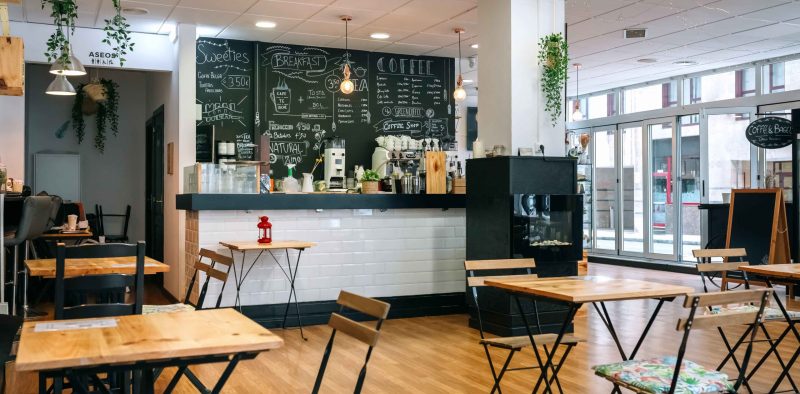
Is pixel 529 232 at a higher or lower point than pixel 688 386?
higher

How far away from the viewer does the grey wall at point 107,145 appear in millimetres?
11070

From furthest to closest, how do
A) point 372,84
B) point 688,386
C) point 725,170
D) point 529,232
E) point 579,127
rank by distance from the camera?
1. point 579,127
2. point 725,170
3. point 372,84
4. point 529,232
5. point 688,386

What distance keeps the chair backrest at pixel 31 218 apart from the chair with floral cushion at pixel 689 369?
16.5 feet

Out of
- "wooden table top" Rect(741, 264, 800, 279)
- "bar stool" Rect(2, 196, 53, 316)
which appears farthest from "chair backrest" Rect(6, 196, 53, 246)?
"wooden table top" Rect(741, 264, 800, 279)

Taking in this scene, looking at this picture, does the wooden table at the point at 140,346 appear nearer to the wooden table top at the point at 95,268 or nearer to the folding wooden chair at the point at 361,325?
the folding wooden chair at the point at 361,325

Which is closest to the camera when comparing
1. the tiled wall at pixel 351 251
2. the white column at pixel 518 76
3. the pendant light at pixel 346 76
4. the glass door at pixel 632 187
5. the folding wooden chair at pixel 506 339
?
the folding wooden chair at pixel 506 339

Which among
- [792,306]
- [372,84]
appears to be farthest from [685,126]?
[372,84]

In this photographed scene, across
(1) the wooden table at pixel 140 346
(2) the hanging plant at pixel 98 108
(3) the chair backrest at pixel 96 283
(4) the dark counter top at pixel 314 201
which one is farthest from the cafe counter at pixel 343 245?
(2) the hanging plant at pixel 98 108

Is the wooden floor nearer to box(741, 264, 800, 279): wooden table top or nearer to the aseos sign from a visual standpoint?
box(741, 264, 800, 279): wooden table top

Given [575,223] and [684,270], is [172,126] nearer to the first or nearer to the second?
[575,223]

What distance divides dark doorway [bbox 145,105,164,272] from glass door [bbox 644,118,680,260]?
24.7 feet

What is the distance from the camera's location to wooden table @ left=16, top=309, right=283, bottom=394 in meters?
2.08

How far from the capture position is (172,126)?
8.78m

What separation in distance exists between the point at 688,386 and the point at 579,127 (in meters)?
11.1
